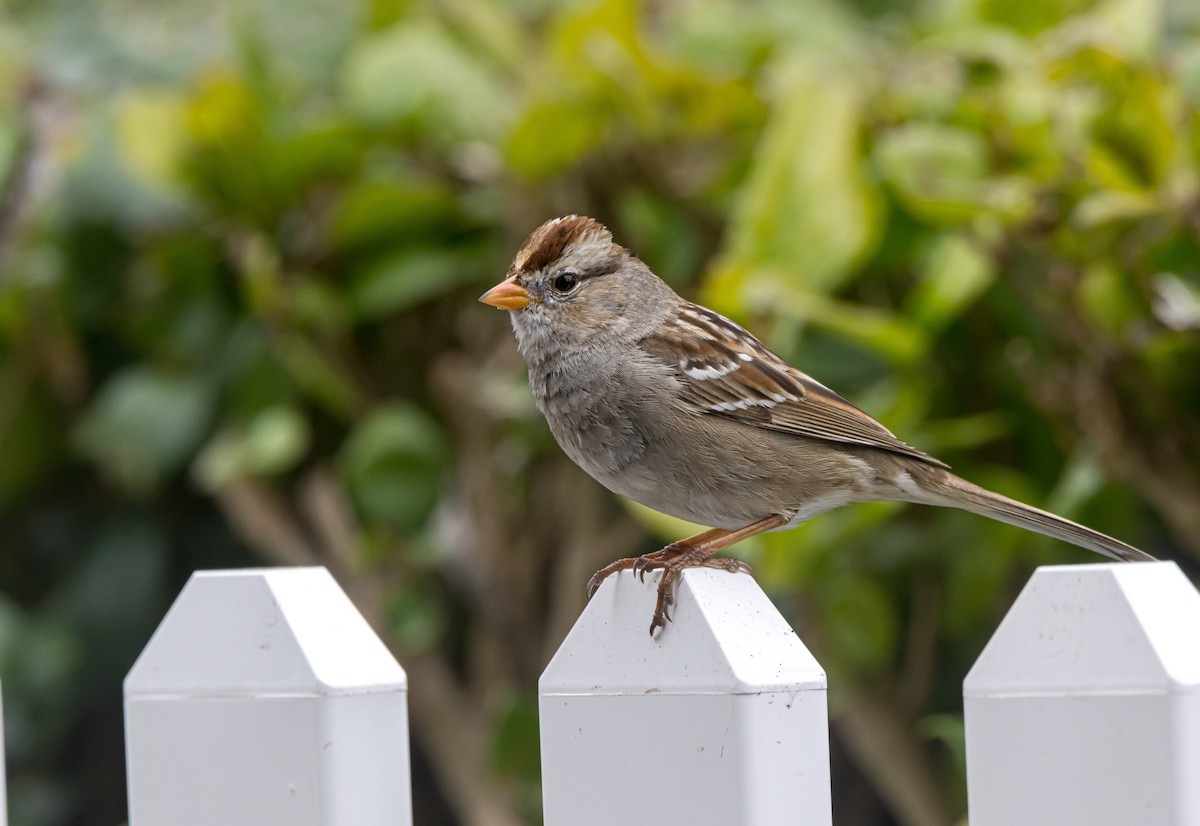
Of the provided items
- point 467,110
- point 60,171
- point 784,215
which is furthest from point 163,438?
point 784,215

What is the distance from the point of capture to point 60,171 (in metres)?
2.58

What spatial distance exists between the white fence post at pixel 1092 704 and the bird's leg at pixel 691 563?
0.23 metres

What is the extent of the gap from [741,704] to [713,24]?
170cm

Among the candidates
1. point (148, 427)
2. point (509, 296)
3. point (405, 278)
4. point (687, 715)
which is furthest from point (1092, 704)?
point (148, 427)

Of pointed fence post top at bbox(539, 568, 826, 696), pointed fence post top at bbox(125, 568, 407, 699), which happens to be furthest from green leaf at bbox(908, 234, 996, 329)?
pointed fence post top at bbox(125, 568, 407, 699)

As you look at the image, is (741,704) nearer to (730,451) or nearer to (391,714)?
(391,714)

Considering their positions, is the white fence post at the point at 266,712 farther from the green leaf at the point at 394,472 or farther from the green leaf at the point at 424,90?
the green leaf at the point at 424,90

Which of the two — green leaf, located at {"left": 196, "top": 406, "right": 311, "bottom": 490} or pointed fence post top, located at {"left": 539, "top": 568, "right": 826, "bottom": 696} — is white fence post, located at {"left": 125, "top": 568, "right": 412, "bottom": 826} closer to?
pointed fence post top, located at {"left": 539, "top": 568, "right": 826, "bottom": 696}

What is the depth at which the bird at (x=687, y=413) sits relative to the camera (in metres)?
1.59

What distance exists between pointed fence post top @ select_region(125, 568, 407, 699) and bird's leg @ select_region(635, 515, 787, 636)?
0.24m

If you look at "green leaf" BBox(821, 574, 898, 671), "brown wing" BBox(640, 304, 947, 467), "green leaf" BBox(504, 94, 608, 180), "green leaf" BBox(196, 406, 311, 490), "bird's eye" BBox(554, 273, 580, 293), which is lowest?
"green leaf" BBox(821, 574, 898, 671)

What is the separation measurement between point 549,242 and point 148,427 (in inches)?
37.9

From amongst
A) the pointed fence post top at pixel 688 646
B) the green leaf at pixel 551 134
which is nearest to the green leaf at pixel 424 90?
the green leaf at pixel 551 134

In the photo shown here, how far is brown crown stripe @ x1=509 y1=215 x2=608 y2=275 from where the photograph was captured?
5.72 feet
